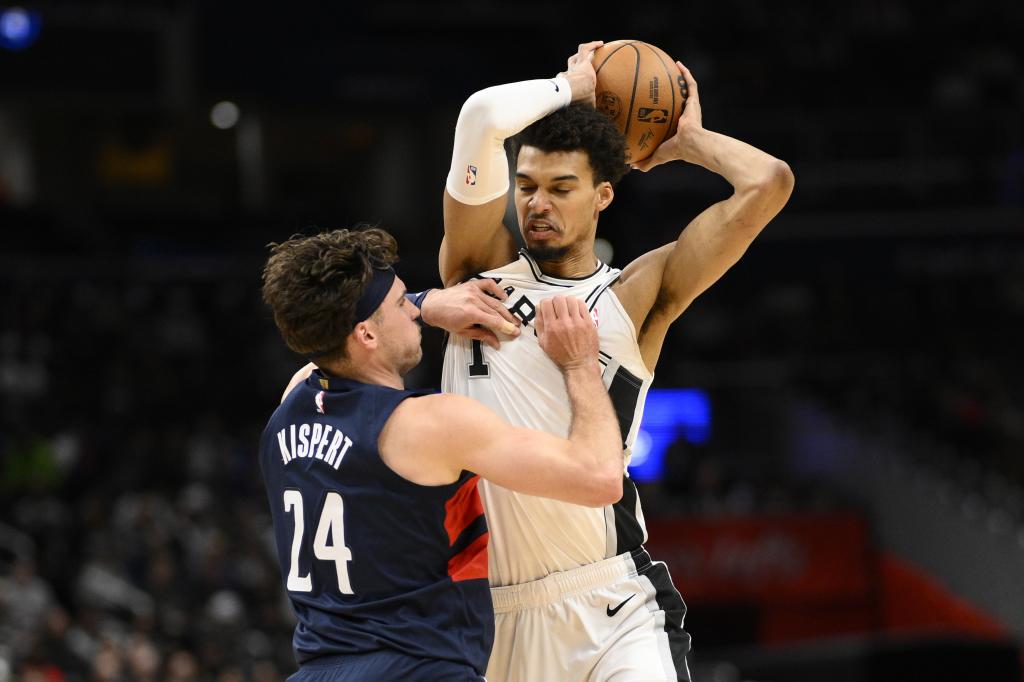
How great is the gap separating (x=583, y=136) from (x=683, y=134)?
40cm

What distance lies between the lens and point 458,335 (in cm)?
435

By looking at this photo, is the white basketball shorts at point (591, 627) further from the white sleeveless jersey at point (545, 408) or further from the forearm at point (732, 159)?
the forearm at point (732, 159)

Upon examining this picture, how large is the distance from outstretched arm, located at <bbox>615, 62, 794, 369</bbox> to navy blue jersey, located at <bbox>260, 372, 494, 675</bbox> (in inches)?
36.1

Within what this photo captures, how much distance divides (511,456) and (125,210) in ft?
62.6

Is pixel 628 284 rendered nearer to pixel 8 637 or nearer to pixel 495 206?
pixel 495 206

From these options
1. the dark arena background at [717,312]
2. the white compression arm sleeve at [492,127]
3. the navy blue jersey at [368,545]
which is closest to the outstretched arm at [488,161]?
the white compression arm sleeve at [492,127]

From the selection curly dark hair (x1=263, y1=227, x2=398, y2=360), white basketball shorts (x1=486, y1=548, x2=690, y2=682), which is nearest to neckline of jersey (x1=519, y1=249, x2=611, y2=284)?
curly dark hair (x1=263, y1=227, x2=398, y2=360)

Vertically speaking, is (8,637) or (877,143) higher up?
(877,143)

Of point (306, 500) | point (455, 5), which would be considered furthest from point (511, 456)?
point (455, 5)

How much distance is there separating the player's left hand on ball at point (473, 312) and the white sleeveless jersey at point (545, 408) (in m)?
0.06

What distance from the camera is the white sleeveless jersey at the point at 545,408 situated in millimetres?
4195

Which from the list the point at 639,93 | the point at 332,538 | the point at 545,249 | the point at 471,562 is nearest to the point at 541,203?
the point at 545,249

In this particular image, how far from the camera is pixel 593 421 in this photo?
3.73 metres

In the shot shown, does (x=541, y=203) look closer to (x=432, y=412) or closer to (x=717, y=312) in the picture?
(x=432, y=412)
